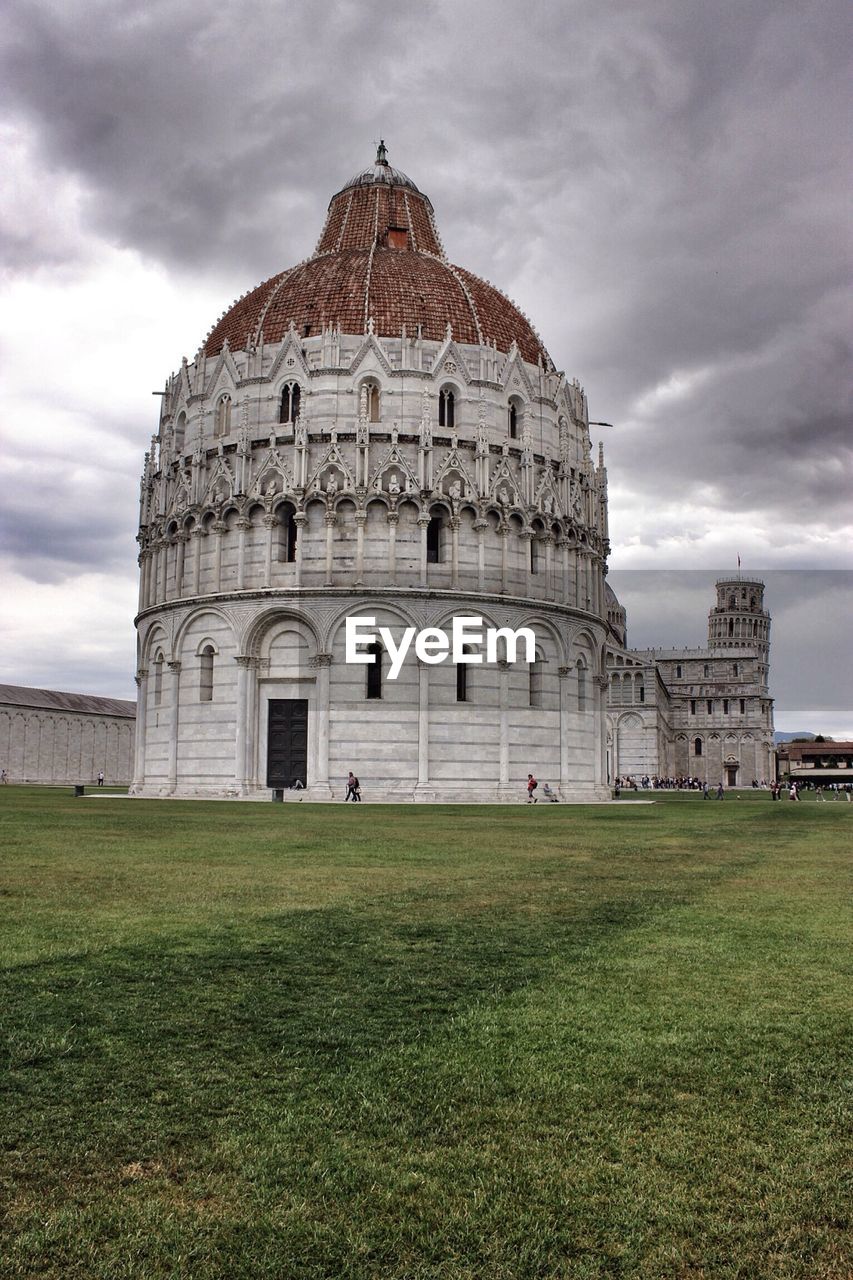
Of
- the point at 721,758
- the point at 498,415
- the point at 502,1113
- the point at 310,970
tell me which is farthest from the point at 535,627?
the point at 721,758

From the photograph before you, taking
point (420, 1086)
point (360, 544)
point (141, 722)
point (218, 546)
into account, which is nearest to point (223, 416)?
point (218, 546)

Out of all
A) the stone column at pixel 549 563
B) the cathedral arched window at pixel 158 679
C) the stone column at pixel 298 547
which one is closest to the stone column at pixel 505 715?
the stone column at pixel 549 563

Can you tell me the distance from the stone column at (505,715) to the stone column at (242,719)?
39.4 ft

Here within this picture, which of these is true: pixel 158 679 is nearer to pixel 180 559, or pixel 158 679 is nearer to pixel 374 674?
pixel 180 559

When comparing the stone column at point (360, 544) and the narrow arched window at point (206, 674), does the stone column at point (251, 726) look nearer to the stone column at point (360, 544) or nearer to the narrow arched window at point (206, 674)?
the narrow arched window at point (206, 674)

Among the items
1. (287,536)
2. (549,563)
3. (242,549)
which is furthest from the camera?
(549,563)

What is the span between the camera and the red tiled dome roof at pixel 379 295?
181 ft

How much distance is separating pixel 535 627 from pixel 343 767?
11.9 m

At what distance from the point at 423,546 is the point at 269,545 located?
7.39 metres

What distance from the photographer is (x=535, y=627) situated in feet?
175

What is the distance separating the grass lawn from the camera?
4.59 m

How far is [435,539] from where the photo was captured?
5244cm

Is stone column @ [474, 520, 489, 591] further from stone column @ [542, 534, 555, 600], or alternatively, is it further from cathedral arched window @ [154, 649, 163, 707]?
cathedral arched window @ [154, 649, 163, 707]

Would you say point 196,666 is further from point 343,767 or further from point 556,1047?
point 556,1047
